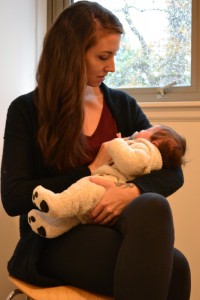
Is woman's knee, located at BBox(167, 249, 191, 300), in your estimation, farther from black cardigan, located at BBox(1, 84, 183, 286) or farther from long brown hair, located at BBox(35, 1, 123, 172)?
long brown hair, located at BBox(35, 1, 123, 172)

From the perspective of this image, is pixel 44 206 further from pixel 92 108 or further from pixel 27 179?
pixel 92 108

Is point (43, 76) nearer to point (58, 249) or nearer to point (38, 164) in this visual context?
point (38, 164)

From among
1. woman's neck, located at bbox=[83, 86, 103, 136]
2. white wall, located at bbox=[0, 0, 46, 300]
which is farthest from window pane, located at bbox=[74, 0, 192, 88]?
woman's neck, located at bbox=[83, 86, 103, 136]

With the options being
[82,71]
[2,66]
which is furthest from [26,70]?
[82,71]

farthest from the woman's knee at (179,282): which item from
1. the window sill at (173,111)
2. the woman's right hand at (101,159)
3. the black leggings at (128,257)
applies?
the window sill at (173,111)

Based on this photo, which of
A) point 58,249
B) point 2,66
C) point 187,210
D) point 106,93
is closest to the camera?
point 58,249

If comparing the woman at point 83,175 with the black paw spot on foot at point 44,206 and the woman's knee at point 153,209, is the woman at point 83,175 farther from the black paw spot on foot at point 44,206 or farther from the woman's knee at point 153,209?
the black paw spot on foot at point 44,206

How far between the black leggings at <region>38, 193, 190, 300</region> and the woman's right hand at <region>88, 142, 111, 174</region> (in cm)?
20

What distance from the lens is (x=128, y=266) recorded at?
0.85 meters

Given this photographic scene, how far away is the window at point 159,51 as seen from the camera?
192cm

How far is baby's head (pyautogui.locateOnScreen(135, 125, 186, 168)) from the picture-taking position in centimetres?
110

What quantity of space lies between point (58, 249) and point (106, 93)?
596mm

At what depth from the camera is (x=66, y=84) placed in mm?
1205

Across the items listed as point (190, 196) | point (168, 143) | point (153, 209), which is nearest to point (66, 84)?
point (168, 143)
